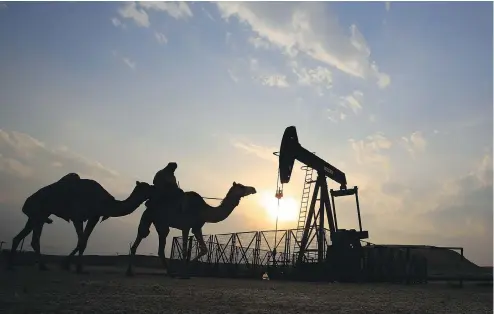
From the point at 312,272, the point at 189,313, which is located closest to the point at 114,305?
the point at 189,313

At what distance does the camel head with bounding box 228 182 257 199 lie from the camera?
18406 millimetres

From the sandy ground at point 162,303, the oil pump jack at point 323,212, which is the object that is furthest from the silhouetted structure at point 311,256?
the sandy ground at point 162,303

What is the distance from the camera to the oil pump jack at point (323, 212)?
768 inches

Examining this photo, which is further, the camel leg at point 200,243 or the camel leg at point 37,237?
the camel leg at point 200,243

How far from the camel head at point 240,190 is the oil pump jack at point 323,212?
262 cm

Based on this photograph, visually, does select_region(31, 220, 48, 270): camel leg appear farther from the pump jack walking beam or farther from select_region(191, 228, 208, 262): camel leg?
the pump jack walking beam

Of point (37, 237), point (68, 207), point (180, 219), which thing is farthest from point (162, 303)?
point (37, 237)

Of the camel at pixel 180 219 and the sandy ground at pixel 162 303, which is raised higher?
the camel at pixel 180 219

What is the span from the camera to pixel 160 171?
16.6 m

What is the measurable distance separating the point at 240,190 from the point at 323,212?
6.34 metres

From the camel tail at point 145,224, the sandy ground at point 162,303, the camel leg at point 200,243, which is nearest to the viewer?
the sandy ground at point 162,303

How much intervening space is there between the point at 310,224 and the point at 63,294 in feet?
51.5

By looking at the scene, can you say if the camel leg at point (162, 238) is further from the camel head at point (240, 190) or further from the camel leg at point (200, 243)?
the camel head at point (240, 190)

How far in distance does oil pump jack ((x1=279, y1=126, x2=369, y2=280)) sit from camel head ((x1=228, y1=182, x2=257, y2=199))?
2.62 metres
